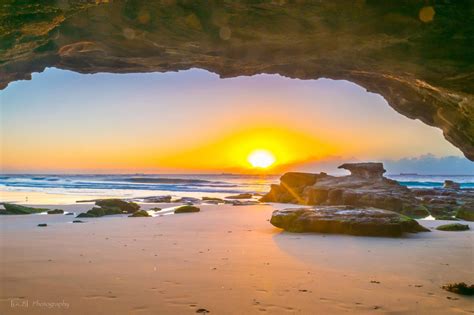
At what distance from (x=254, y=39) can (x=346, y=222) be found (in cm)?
639

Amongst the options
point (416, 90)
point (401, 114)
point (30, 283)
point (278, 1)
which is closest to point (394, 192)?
point (401, 114)

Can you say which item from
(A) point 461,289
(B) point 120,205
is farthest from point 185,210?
(A) point 461,289

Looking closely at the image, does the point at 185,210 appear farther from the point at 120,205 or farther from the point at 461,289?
the point at 461,289

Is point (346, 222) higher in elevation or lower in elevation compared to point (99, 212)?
higher

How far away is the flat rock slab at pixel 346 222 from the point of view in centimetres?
1131

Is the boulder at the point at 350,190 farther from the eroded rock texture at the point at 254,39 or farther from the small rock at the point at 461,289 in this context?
the small rock at the point at 461,289

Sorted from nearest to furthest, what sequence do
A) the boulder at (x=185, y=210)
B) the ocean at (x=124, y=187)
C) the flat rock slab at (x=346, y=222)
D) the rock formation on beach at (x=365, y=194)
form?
the flat rock slab at (x=346, y=222), the boulder at (x=185, y=210), the rock formation on beach at (x=365, y=194), the ocean at (x=124, y=187)

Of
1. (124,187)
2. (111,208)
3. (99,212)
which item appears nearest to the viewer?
(99,212)

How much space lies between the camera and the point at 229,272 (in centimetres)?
684

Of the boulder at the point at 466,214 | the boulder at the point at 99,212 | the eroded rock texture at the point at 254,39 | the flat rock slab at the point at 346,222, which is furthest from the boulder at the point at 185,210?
the boulder at the point at 466,214

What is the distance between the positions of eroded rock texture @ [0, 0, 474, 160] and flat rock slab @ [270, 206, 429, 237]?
338 cm

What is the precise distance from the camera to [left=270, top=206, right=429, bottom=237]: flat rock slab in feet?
37.1

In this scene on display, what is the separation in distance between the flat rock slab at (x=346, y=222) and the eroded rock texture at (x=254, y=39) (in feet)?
11.1

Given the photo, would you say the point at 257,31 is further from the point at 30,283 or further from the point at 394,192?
the point at 394,192
